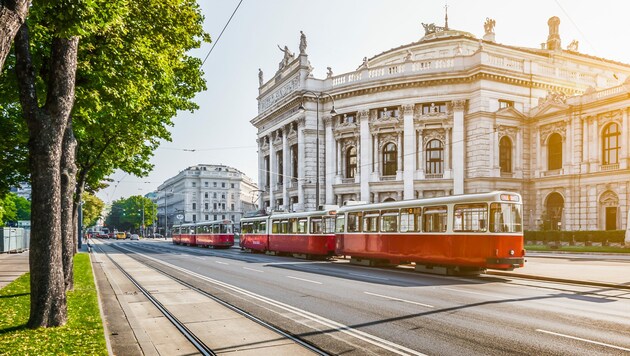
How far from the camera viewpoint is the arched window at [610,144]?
40.1m

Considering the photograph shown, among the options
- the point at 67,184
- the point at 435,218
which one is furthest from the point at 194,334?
the point at 435,218

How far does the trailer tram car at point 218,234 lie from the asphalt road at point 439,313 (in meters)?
32.1

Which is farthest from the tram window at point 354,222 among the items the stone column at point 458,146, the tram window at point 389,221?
the stone column at point 458,146

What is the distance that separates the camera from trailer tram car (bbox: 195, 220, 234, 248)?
5088cm

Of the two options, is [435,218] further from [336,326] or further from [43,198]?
[43,198]

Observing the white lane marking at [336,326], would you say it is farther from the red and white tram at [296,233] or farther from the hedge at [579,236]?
the hedge at [579,236]

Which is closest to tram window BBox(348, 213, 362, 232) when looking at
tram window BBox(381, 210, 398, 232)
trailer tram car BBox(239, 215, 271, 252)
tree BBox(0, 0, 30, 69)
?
tram window BBox(381, 210, 398, 232)

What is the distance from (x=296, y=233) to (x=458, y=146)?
21502mm

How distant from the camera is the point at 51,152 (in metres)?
9.36

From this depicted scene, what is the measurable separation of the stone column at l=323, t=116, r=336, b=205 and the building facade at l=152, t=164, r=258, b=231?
74583mm

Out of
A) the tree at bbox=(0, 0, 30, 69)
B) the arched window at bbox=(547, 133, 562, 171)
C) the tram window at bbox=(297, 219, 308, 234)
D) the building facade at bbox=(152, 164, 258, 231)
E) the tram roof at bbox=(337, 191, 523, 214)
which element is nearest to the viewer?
the tree at bbox=(0, 0, 30, 69)

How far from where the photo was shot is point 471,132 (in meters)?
47.3

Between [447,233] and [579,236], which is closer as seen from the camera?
[447,233]

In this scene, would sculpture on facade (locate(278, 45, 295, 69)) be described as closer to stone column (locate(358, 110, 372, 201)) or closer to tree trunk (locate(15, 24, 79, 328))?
stone column (locate(358, 110, 372, 201))
